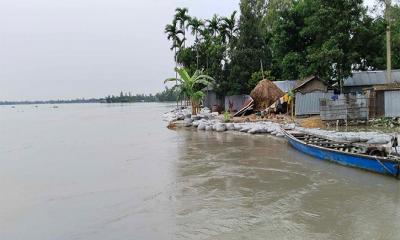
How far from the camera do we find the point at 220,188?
10.4 m

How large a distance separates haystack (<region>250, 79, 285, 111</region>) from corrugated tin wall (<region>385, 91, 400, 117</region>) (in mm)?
7790

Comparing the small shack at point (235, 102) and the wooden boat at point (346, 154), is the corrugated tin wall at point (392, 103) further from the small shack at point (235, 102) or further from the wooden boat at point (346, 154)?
the small shack at point (235, 102)

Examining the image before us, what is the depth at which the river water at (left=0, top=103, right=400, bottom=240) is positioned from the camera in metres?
7.30

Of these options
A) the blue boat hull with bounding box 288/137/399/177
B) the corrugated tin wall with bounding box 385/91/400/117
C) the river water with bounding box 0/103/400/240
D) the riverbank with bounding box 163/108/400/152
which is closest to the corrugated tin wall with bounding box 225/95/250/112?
the riverbank with bounding box 163/108/400/152

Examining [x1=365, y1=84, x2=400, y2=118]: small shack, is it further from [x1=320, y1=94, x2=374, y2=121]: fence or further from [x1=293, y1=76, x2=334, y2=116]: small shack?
[x1=293, y1=76, x2=334, y2=116]: small shack

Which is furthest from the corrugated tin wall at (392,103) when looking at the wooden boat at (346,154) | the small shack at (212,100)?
the small shack at (212,100)

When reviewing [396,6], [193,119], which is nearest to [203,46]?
[193,119]

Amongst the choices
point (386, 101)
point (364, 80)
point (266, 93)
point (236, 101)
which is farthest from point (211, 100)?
point (386, 101)

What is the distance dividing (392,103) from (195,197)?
598 inches

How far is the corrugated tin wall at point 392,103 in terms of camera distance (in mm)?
20641

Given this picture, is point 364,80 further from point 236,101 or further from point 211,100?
point 211,100

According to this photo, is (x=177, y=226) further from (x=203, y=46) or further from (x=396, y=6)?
(x=203, y=46)

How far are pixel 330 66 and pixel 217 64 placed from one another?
11.2m

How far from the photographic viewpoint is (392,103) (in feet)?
68.1
